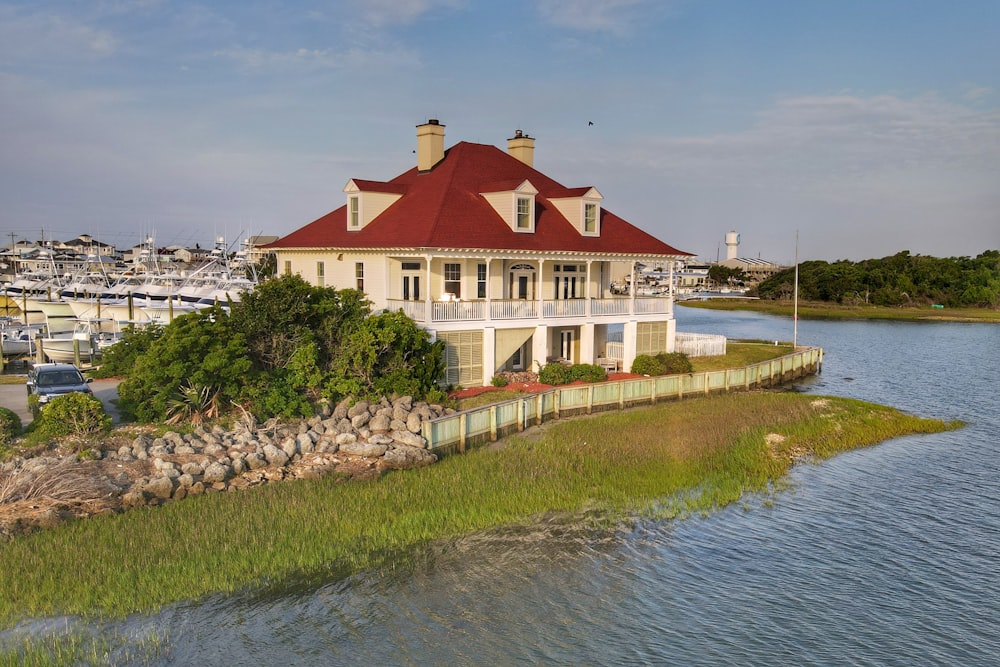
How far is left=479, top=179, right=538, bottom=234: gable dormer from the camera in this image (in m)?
34.6

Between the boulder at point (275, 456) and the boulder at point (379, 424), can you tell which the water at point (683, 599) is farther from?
the boulder at point (379, 424)

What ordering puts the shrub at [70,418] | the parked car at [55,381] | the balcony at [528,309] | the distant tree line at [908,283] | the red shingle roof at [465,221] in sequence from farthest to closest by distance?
the distant tree line at [908,283]
the red shingle roof at [465,221]
the balcony at [528,309]
the parked car at [55,381]
the shrub at [70,418]

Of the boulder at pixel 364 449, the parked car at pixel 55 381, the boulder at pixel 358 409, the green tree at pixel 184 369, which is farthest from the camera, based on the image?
the boulder at pixel 358 409

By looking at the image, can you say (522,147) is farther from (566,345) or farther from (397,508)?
(397,508)

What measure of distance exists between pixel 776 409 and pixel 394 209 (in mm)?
19319

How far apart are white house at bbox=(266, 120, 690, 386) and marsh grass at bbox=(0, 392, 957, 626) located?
22.1 feet

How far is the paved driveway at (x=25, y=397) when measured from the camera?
82.5 ft

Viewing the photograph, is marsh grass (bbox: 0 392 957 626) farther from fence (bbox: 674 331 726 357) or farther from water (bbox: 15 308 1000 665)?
fence (bbox: 674 331 726 357)

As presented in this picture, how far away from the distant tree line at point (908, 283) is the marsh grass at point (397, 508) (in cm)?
9940

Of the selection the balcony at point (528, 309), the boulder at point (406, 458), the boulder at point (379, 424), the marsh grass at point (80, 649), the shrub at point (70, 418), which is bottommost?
the marsh grass at point (80, 649)

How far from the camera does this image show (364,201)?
3522cm

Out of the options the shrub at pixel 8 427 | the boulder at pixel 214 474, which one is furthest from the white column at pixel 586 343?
the shrub at pixel 8 427

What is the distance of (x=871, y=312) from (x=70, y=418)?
109m

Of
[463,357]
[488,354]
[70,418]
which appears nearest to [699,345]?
[488,354]
